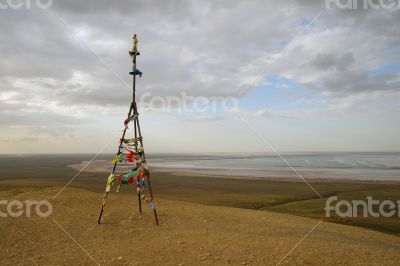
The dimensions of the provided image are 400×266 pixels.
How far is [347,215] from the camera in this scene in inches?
647

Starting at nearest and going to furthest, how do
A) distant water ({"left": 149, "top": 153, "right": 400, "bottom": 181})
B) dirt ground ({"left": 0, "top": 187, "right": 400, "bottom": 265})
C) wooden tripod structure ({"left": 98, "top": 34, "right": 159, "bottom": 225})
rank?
1. dirt ground ({"left": 0, "top": 187, "right": 400, "bottom": 265})
2. wooden tripod structure ({"left": 98, "top": 34, "right": 159, "bottom": 225})
3. distant water ({"left": 149, "top": 153, "right": 400, "bottom": 181})

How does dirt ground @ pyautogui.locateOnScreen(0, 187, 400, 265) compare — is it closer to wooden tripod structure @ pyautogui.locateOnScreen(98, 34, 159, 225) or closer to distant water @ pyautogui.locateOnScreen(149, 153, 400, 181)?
wooden tripod structure @ pyautogui.locateOnScreen(98, 34, 159, 225)

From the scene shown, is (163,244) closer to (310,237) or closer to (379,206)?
(310,237)

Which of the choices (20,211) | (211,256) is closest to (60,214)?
(20,211)

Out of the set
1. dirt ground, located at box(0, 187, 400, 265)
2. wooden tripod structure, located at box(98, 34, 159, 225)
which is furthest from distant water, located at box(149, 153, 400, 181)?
wooden tripod structure, located at box(98, 34, 159, 225)

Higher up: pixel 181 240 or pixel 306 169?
pixel 181 240

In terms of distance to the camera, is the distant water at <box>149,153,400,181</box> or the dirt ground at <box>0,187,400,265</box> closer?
the dirt ground at <box>0,187,400,265</box>

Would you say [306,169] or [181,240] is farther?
[306,169]

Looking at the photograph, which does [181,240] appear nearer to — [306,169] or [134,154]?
[134,154]

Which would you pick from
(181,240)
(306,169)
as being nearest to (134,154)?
(181,240)

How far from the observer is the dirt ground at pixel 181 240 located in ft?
27.6

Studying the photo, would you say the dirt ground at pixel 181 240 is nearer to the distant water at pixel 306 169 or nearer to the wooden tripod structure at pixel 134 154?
the wooden tripod structure at pixel 134 154

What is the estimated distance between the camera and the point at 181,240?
32.7 feet

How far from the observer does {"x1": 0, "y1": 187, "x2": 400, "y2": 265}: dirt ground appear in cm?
842
